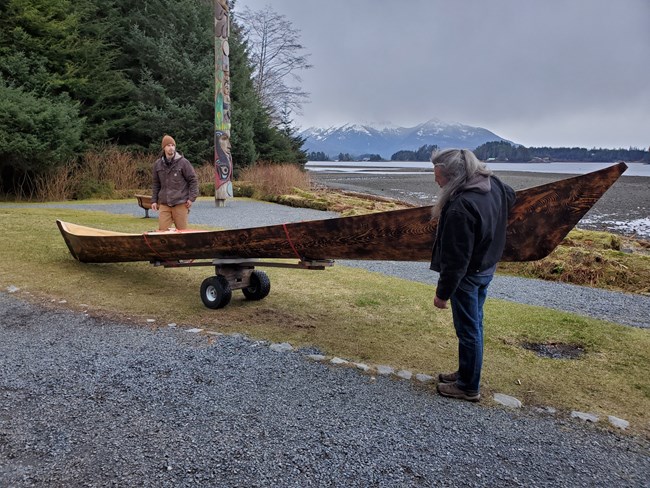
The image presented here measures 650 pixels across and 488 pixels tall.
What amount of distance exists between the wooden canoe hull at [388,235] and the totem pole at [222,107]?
31.8 ft

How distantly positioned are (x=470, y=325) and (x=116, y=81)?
69.0 feet

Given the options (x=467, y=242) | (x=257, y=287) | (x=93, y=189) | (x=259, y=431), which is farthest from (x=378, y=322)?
(x=93, y=189)

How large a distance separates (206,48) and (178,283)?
63.4ft

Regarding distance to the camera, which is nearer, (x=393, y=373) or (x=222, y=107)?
(x=393, y=373)

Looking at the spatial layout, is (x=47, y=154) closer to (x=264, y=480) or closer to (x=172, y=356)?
(x=172, y=356)

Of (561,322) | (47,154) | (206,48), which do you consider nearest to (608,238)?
(561,322)

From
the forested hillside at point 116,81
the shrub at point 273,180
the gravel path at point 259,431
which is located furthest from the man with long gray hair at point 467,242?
the shrub at point 273,180

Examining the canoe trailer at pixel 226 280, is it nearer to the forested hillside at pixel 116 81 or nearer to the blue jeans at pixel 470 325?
the blue jeans at pixel 470 325

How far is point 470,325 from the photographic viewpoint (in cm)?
287

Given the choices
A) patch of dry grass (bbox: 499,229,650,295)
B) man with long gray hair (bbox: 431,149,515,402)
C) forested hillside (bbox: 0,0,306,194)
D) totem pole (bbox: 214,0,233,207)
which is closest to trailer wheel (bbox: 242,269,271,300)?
man with long gray hair (bbox: 431,149,515,402)

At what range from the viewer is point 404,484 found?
2.14 meters

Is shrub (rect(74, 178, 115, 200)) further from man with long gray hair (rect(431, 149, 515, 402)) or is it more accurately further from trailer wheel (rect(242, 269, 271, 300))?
man with long gray hair (rect(431, 149, 515, 402))

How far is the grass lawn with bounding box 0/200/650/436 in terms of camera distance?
3230 millimetres

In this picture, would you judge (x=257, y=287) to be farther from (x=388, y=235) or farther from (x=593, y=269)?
(x=593, y=269)
